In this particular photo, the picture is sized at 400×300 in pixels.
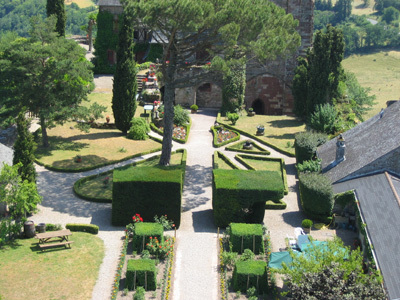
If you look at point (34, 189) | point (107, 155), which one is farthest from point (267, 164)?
point (34, 189)

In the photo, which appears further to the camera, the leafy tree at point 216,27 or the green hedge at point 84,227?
the leafy tree at point 216,27

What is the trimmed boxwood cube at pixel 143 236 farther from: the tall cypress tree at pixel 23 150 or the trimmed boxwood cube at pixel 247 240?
the tall cypress tree at pixel 23 150

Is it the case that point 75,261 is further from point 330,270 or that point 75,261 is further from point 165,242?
point 330,270

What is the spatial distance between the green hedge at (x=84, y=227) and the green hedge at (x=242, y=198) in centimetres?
704

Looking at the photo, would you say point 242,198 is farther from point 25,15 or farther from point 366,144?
point 25,15

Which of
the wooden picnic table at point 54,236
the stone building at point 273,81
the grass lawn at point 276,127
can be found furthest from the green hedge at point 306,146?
the stone building at point 273,81

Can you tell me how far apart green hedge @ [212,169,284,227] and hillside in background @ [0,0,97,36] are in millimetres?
132676

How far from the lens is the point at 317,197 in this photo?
36250 millimetres

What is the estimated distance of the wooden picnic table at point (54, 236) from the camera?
32625 millimetres

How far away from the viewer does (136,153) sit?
47.1 metres

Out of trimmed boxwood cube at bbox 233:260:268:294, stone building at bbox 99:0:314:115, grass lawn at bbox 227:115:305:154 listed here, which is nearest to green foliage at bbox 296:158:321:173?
grass lawn at bbox 227:115:305:154

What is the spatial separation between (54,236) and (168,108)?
13.8 metres

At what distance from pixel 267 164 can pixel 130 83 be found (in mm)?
13402

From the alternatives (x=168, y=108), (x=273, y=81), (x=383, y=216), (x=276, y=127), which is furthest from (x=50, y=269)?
(x=273, y=81)
